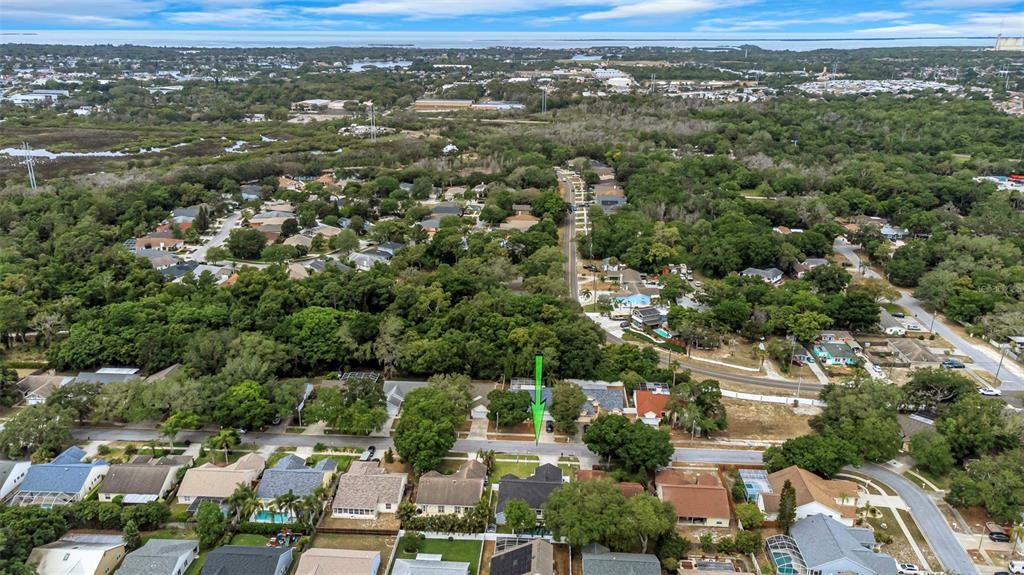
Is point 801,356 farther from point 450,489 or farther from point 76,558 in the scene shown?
point 76,558

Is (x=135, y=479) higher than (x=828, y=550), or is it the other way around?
(x=828, y=550)

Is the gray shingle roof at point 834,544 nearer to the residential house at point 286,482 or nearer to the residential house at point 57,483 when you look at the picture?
the residential house at point 286,482

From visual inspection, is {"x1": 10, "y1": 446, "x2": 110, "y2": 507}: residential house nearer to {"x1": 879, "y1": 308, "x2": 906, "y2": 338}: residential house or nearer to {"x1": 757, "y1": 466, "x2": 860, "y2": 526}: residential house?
{"x1": 757, "y1": 466, "x2": 860, "y2": 526}: residential house

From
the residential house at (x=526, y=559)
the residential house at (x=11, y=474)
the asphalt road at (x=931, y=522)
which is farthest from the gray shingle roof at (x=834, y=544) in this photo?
Result: the residential house at (x=11, y=474)

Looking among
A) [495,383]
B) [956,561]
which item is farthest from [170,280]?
[956,561]

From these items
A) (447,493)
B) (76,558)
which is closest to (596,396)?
(447,493)

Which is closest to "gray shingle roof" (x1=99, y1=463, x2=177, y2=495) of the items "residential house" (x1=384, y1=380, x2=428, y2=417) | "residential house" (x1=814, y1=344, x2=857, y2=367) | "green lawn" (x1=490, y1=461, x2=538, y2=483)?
"residential house" (x1=384, y1=380, x2=428, y2=417)
